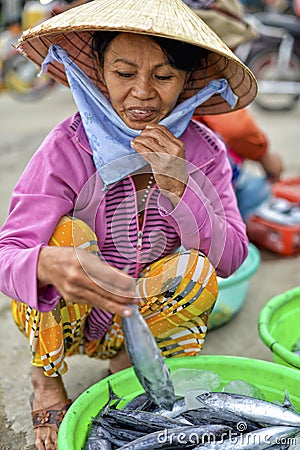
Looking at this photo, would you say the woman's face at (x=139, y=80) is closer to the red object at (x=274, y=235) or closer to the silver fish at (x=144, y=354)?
the silver fish at (x=144, y=354)

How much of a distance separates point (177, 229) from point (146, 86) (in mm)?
457

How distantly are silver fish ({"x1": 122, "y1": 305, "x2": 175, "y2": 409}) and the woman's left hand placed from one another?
46 centimetres

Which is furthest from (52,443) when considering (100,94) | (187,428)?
(100,94)

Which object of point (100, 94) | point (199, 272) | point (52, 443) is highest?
point (100, 94)

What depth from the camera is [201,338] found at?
2.00 metres

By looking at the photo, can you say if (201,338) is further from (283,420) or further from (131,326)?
(131,326)

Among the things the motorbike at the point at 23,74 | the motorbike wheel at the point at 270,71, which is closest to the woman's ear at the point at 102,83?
the motorbike wheel at the point at 270,71

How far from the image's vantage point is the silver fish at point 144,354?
55.4 inches

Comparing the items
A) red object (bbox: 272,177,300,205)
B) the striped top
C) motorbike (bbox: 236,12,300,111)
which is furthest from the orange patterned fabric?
motorbike (bbox: 236,12,300,111)

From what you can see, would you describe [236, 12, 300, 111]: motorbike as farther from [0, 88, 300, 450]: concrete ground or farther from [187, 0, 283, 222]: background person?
[187, 0, 283, 222]: background person

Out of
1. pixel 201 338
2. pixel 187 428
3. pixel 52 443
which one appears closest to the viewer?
pixel 187 428

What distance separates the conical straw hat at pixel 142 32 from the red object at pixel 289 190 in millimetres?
1969

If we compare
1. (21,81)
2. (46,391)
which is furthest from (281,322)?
(21,81)

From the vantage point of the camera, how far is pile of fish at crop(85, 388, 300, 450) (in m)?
1.56
